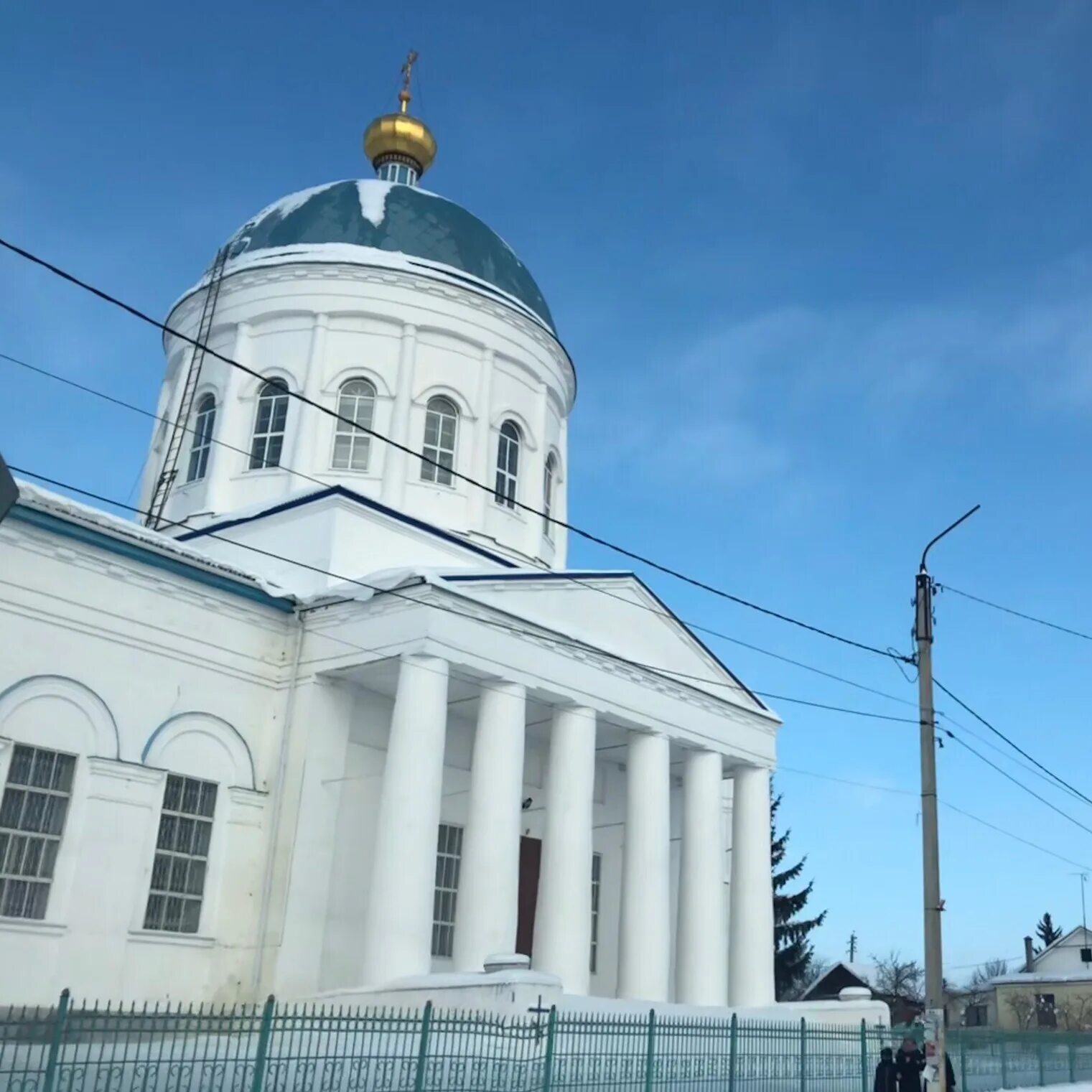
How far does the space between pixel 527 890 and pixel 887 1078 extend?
8317 millimetres

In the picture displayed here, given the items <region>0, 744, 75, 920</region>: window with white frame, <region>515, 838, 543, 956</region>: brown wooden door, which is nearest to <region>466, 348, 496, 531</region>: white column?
<region>515, 838, 543, 956</region>: brown wooden door

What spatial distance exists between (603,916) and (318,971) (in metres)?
6.44

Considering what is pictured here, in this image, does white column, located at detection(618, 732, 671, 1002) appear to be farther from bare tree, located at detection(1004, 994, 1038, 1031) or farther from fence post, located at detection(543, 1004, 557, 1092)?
bare tree, located at detection(1004, 994, 1038, 1031)

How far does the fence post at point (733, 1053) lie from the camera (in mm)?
13227

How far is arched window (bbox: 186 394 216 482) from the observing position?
22859 mm

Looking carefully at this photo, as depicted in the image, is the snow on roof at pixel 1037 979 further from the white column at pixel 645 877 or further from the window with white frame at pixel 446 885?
the window with white frame at pixel 446 885

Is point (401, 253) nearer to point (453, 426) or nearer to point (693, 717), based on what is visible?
point (453, 426)

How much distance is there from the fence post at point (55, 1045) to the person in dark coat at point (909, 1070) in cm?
801

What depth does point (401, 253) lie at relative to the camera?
78.0 ft

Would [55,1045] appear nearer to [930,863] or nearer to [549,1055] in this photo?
[549,1055]

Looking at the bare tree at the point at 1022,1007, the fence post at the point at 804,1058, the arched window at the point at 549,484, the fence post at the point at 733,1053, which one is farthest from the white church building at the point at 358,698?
the bare tree at the point at 1022,1007

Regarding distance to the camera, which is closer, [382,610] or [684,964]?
[382,610]

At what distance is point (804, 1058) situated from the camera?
1451 cm

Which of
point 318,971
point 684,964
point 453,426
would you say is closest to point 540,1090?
point 318,971
